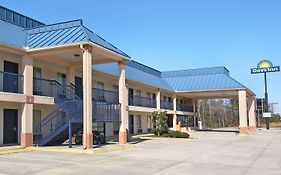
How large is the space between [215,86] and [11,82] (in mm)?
28070

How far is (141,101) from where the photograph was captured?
36375mm

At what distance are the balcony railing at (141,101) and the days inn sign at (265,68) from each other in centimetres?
2435

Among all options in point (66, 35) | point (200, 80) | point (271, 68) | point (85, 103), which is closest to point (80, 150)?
point (85, 103)

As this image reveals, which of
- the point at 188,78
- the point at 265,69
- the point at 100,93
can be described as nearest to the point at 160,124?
the point at 100,93

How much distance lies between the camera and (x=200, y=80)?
46.2m

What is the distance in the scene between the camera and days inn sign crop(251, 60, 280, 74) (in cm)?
5588

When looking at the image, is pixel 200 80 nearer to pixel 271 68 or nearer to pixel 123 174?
pixel 271 68

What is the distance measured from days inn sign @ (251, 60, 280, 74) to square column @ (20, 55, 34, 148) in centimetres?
4408

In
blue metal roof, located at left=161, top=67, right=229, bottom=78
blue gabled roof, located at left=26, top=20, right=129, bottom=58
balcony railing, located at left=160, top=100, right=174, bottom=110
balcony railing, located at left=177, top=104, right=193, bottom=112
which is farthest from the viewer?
balcony railing, located at left=177, top=104, right=193, bottom=112

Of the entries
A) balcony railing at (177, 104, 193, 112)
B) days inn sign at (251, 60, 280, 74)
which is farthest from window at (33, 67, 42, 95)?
days inn sign at (251, 60, 280, 74)

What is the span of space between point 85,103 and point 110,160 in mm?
4512

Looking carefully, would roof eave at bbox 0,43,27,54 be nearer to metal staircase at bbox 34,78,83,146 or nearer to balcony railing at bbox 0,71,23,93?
balcony railing at bbox 0,71,23,93

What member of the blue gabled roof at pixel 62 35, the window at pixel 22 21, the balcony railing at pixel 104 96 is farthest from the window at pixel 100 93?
the window at pixel 22 21

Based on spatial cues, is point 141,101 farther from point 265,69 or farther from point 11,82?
point 265,69
